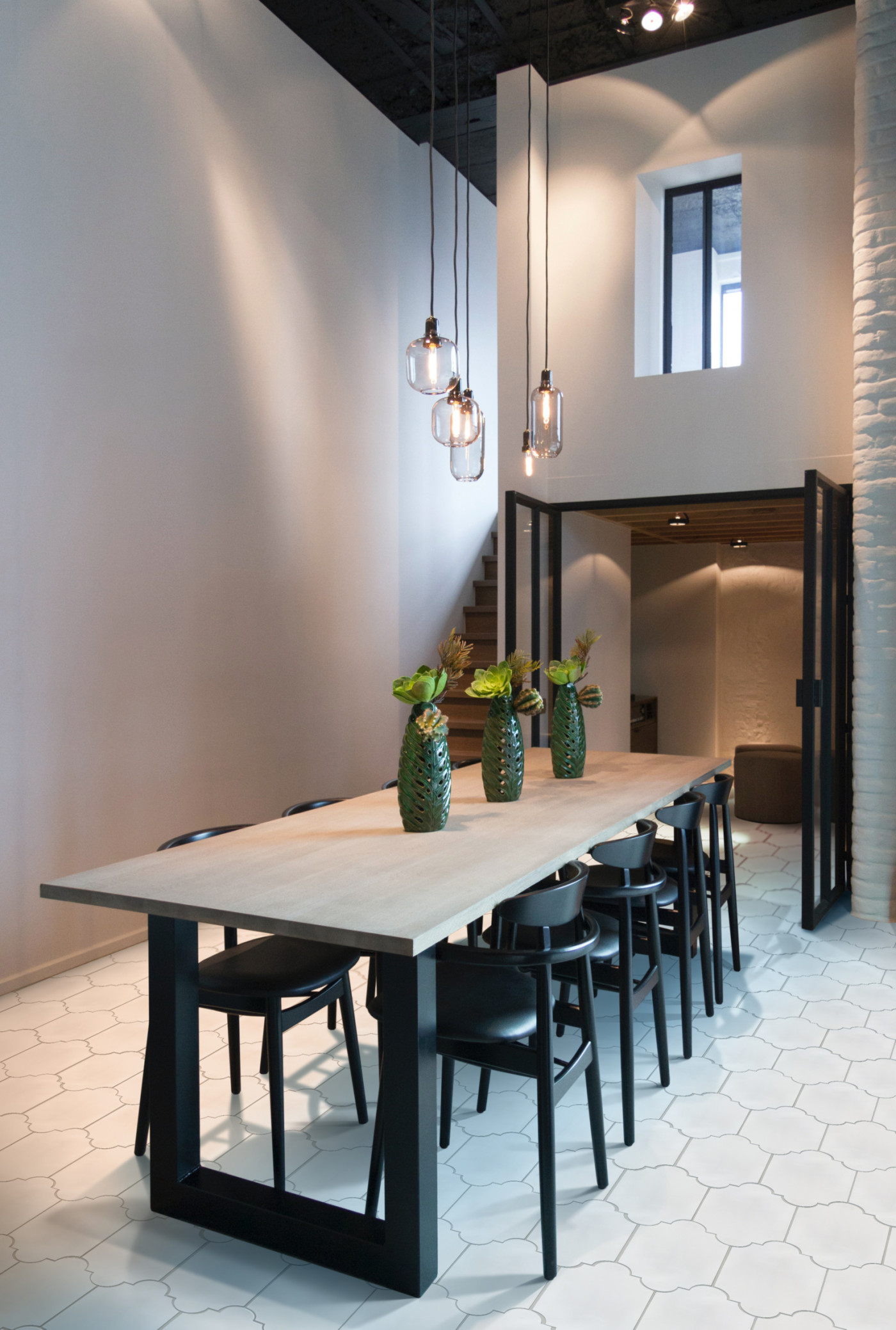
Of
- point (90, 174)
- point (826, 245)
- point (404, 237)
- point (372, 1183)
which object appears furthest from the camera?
point (404, 237)

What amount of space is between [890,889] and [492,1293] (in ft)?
11.1

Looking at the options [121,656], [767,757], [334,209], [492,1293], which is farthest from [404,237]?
[492,1293]

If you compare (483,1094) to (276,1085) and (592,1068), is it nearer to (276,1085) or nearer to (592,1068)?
(592,1068)

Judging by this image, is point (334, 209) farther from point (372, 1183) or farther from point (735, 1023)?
point (372, 1183)

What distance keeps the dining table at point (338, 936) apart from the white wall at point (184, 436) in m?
1.59

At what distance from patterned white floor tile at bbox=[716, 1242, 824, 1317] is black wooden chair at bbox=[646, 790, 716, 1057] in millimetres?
1010

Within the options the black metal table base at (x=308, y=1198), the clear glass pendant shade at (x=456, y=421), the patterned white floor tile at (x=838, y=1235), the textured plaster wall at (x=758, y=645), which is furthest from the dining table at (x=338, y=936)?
the textured plaster wall at (x=758, y=645)

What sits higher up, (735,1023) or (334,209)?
(334,209)

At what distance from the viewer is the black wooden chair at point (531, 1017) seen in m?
2.09

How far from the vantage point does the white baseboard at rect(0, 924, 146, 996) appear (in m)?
3.74

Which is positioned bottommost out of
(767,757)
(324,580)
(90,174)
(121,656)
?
(767,757)

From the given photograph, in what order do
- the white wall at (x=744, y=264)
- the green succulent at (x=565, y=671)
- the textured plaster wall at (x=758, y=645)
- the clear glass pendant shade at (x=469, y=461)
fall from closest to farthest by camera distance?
the clear glass pendant shade at (x=469, y=461), the green succulent at (x=565, y=671), the white wall at (x=744, y=264), the textured plaster wall at (x=758, y=645)

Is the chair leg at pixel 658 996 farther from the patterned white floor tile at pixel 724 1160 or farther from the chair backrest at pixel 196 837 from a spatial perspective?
the chair backrest at pixel 196 837

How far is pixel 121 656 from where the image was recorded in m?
4.21
